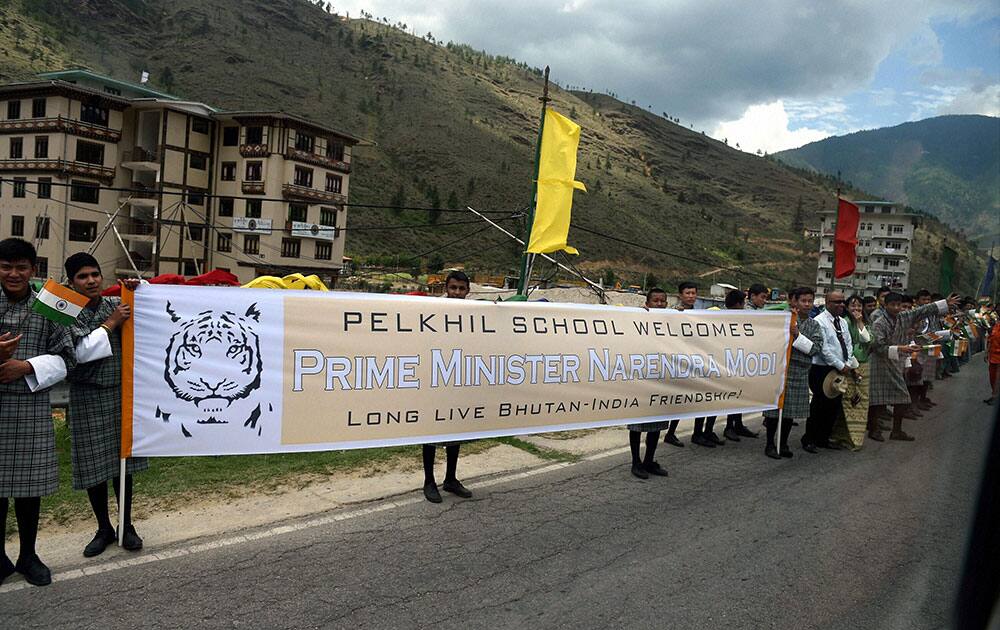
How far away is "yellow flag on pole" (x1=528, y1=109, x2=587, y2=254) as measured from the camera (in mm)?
9922

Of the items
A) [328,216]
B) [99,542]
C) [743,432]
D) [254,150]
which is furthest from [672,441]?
[328,216]

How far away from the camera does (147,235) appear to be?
42.2 metres

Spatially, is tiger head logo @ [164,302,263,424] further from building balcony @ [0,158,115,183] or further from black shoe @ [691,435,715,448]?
building balcony @ [0,158,115,183]

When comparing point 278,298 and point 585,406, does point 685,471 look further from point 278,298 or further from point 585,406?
point 278,298

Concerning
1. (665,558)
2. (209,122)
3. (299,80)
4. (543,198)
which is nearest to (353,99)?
(299,80)

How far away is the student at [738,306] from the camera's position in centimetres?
782

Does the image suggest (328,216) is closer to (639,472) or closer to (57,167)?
(57,167)

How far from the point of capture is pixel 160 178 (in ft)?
135

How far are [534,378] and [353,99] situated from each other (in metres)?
105

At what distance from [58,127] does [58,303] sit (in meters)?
44.1

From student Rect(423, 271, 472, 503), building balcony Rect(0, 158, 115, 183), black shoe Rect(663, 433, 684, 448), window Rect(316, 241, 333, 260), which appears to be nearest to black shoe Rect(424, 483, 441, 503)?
student Rect(423, 271, 472, 503)

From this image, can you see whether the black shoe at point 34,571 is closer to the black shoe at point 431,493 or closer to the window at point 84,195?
the black shoe at point 431,493

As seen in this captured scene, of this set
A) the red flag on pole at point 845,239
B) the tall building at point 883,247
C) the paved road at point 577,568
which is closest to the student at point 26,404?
the paved road at point 577,568

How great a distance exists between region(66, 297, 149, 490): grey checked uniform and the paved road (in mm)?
698
